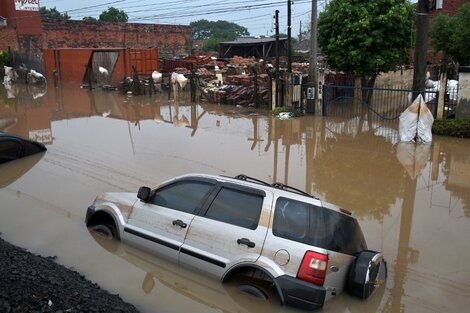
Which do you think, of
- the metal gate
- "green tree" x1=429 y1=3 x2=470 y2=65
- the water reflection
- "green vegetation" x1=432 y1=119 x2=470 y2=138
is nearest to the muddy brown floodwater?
the water reflection

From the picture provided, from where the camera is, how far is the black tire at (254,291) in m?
5.19

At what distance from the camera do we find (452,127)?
1438cm

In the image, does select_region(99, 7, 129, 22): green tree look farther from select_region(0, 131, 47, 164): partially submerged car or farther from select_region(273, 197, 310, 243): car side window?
select_region(273, 197, 310, 243): car side window

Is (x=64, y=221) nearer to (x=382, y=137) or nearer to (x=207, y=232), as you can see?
(x=207, y=232)

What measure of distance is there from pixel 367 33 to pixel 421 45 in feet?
15.5

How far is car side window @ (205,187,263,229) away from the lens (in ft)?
17.1

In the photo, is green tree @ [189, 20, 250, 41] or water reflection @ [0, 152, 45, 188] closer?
water reflection @ [0, 152, 45, 188]

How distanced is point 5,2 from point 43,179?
41.3 meters

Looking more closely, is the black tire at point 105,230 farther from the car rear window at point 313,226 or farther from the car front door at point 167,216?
the car rear window at point 313,226

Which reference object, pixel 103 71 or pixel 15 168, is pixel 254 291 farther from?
pixel 103 71

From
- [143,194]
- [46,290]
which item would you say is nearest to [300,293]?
[143,194]

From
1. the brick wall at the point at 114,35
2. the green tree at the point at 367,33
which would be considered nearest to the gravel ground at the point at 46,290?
the green tree at the point at 367,33

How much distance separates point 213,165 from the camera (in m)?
11.4

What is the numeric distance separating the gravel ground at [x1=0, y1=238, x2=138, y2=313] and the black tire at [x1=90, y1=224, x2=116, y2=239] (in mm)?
1062
